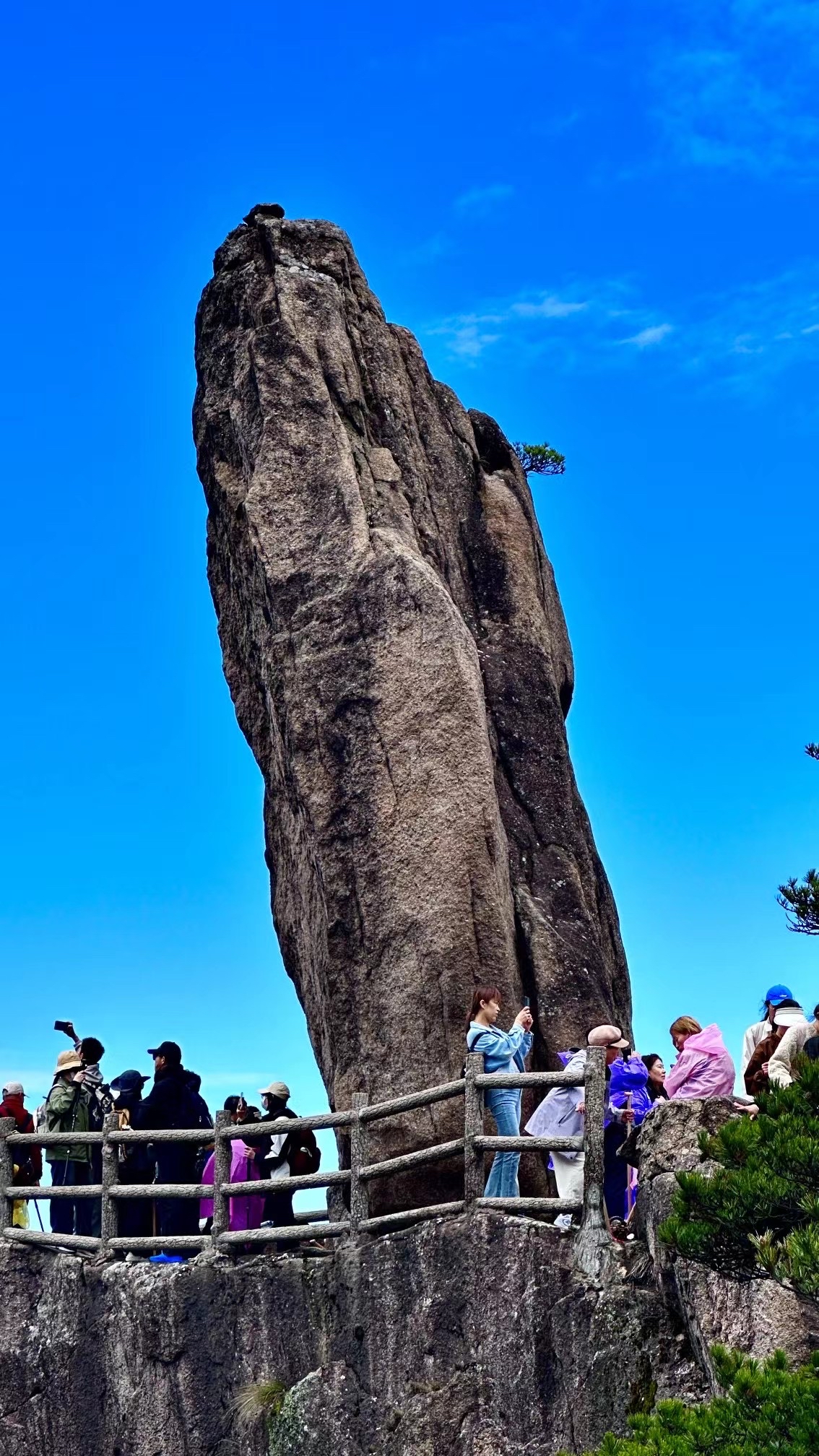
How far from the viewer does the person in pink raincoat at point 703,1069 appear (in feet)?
54.8

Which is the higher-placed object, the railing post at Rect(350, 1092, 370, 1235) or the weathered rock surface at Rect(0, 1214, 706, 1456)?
the railing post at Rect(350, 1092, 370, 1235)

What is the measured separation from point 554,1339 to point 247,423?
37.1 ft

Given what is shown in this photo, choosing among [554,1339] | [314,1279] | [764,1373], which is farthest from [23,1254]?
[764,1373]

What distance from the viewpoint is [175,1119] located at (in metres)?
20.2

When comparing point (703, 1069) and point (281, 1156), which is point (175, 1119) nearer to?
point (281, 1156)

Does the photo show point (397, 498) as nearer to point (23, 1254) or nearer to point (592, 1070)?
point (592, 1070)

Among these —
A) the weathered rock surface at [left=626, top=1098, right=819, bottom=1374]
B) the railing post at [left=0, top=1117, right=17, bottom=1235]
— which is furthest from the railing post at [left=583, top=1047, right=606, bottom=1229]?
the railing post at [left=0, top=1117, right=17, bottom=1235]

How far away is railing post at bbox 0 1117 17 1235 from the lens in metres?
22.2

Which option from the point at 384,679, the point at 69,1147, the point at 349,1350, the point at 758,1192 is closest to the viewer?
the point at 758,1192

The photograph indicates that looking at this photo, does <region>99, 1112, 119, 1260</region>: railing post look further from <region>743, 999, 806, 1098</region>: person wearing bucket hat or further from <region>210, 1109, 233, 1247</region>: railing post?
<region>743, 999, 806, 1098</region>: person wearing bucket hat

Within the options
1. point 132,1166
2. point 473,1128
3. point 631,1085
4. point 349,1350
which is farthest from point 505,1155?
point 132,1166

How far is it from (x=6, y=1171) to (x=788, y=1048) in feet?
35.4

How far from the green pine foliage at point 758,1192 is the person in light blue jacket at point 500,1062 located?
5.28 m

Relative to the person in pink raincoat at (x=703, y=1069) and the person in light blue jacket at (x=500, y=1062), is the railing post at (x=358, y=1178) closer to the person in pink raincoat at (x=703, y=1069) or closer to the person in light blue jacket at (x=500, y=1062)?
the person in light blue jacket at (x=500, y=1062)
